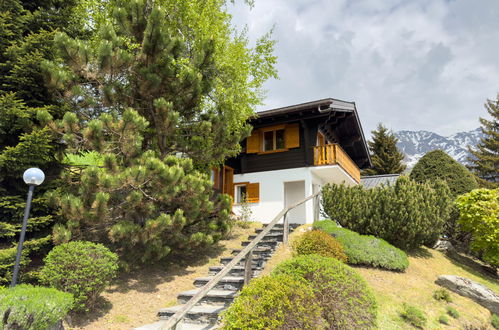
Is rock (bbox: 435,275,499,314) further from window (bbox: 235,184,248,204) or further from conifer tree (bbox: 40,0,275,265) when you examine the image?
window (bbox: 235,184,248,204)

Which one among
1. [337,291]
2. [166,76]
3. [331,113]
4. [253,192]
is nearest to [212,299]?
[337,291]

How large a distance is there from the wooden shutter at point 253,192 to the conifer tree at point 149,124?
498 centimetres

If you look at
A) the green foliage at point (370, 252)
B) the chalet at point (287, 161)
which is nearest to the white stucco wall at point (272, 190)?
the chalet at point (287, 161)

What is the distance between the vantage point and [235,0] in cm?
1191

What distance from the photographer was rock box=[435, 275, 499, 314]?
7.94m

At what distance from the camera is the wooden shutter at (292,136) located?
Result: 1426cm

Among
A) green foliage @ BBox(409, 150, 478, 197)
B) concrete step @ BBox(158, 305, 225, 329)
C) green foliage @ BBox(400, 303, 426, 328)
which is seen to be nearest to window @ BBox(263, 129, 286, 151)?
green foliage @ BBox(409, 150, 478, 197)

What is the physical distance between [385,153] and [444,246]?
62.3 feet

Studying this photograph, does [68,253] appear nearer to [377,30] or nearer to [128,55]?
[128,55]

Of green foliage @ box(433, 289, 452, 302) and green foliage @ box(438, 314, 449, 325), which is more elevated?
green foliage @ box(433, 289, 452, 302)

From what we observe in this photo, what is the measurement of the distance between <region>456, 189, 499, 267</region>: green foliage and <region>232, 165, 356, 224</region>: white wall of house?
4.90 meters

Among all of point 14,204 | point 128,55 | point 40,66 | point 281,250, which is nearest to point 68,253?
Result: point 14,204

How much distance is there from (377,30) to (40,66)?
31.2ft

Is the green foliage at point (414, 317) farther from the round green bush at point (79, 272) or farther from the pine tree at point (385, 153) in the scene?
the pine tree at point (385, 153)
